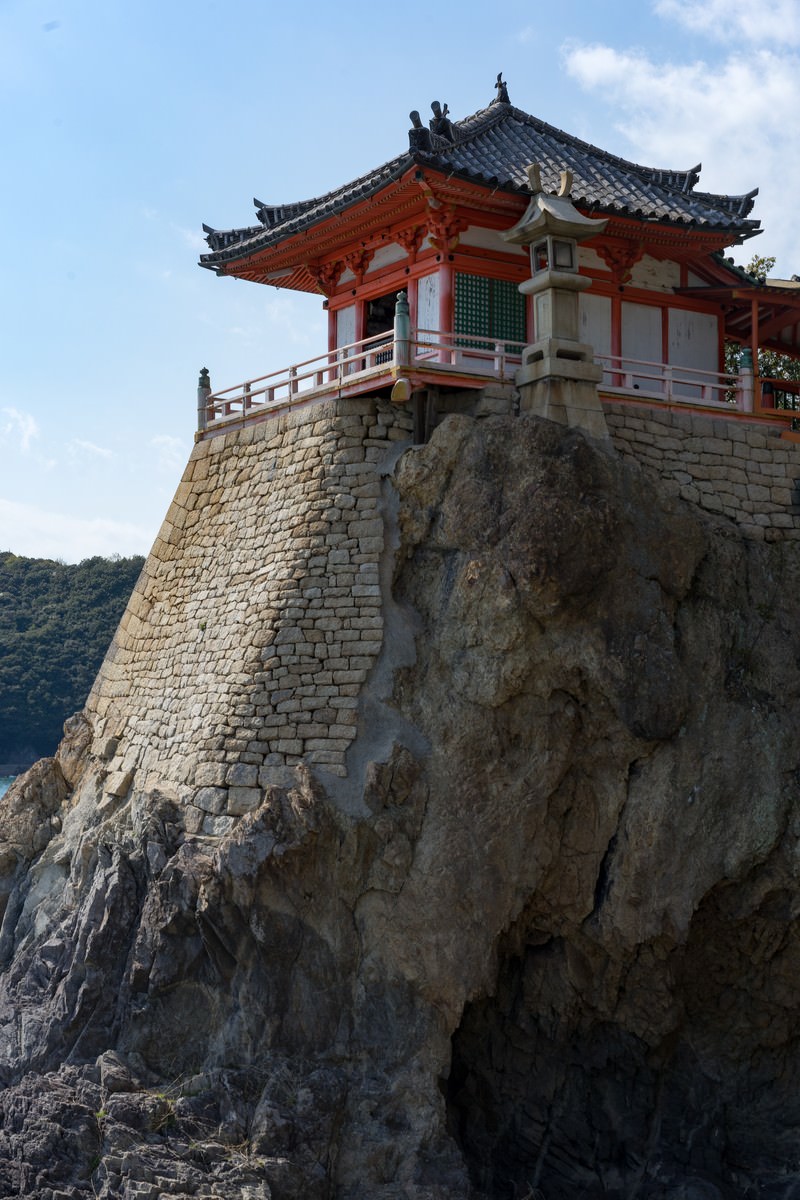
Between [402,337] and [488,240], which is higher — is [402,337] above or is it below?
below

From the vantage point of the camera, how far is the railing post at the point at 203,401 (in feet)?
85.1

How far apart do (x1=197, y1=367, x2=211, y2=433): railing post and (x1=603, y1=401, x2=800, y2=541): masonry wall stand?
772 cm

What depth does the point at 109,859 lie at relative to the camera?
71.9 feet

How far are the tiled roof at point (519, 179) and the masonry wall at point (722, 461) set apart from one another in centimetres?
332

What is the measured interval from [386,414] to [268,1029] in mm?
9668

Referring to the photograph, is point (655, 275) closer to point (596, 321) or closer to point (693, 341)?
point (693, 341)

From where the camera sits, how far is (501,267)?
910 inches

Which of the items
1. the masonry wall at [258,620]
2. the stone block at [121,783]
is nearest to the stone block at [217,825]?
the masonry wall at [258,620]

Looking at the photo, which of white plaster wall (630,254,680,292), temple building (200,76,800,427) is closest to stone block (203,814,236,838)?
temple building (200,76,800,427)

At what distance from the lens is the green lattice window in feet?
74.7

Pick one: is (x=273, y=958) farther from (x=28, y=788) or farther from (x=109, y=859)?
(x=28, y=788)

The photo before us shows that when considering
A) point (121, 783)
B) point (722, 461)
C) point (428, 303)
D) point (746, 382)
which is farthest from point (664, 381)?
point (121, 783)

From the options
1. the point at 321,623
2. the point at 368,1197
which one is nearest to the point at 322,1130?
the point at 368,1197

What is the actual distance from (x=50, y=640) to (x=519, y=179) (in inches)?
2228
